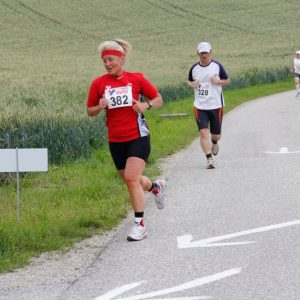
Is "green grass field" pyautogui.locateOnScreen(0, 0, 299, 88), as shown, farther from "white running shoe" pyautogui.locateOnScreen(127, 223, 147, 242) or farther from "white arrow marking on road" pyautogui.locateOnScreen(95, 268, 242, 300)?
"white arrow marking on road" pyautogui.locateOnScreen(95, 268, 242, 300)

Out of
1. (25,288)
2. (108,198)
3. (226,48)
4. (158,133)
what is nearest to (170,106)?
(158,133)

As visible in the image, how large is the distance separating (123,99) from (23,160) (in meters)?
1.09

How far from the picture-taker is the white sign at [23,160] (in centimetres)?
879

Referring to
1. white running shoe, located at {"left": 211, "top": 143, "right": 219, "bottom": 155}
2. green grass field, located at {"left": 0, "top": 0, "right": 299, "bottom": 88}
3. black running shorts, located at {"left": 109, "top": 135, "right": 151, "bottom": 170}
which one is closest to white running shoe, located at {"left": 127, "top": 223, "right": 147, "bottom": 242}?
black running shorts, located at {"left": 109, "top": 135, "right": 151, "bottom": 170}

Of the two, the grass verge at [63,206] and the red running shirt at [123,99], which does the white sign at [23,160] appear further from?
the red running shirt at [123,99]

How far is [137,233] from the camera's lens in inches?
336

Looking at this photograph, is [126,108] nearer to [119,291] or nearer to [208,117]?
[119,291]

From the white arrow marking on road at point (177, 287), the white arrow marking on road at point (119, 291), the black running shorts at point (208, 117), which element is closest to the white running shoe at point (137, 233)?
the white arrow marking on road at point (177, 287)

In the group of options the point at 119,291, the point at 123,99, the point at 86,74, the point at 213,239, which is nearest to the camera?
the point at 119,291

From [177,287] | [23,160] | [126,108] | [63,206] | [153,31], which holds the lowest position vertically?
[177,287]

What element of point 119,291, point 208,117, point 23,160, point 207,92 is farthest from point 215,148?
point 119,291

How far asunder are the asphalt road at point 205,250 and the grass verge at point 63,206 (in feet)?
0.98

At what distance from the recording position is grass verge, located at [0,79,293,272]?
325 inches

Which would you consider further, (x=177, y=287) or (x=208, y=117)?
(x=208, y=117)
